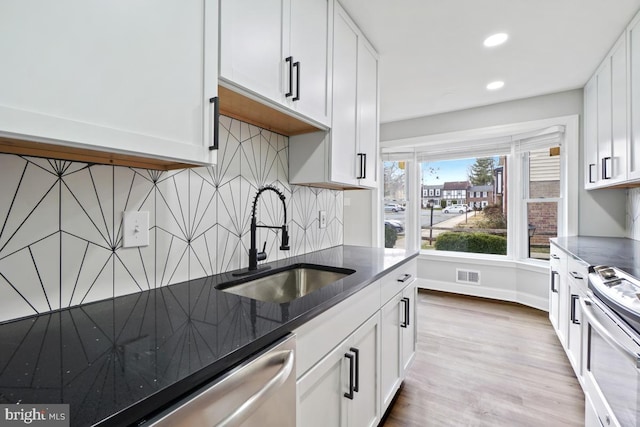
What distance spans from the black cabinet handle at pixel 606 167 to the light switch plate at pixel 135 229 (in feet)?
10.6

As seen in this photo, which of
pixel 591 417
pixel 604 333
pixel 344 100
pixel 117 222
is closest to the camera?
pixel 117 222

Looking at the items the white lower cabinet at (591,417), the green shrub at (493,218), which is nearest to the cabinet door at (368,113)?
the white lower cabinet at (591,417)

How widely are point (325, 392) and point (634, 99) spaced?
8.79 ft

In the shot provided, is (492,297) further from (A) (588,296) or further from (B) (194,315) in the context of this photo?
(B) (194,315)

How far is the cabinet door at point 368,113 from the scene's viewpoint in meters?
2.07

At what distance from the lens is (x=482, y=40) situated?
7.46 feet

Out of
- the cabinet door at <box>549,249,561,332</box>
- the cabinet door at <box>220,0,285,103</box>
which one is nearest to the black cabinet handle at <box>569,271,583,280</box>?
the cabinet door at <box>549,249,561,332</box>

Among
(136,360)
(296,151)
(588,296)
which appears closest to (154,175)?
(136,360)

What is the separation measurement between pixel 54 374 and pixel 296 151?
1.50 m

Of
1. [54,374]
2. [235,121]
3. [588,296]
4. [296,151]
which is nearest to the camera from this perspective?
[54,374]

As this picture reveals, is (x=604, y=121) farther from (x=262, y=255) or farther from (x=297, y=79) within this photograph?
(x=262, y=255)

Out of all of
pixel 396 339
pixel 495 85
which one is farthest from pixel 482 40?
pixel 396 339

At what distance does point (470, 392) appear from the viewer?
1968mm

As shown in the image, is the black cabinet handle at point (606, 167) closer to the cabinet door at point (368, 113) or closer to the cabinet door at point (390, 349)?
the cabinet door at point (368, 113)
